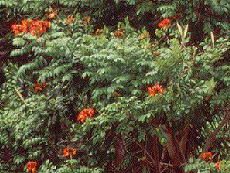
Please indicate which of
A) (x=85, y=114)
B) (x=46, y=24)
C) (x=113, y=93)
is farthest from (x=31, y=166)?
(x=46, y=24)

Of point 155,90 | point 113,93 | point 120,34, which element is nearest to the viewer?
point 155,90

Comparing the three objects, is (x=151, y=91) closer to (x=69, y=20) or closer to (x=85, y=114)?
(x=85, y=114)

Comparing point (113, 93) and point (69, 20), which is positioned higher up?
point (69, 20)

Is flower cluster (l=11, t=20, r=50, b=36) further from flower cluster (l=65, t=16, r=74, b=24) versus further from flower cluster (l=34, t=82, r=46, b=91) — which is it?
flower cluster (l=34, t=82, r=46, b=91)

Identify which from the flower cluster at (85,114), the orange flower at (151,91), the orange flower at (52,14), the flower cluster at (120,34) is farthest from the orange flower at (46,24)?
the orange flower at (151,91)

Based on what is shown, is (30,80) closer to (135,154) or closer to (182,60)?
(135,154)

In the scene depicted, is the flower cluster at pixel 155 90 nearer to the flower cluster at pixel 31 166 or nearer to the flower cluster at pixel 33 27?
the flower cluster at pixel 33 27

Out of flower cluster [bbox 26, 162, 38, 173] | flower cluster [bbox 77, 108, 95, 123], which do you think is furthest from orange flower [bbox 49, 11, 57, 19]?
flower cluster [bbox 26, 162, 38, 173]

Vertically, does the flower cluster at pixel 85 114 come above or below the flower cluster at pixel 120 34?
below

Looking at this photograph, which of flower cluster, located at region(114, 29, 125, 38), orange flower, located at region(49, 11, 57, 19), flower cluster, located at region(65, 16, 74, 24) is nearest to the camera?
flower cluster, located at region(114, 29, 125, 38)

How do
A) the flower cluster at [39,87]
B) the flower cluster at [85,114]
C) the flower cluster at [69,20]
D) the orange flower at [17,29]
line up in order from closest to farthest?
the flower cluster at [85,114] < the orange flower at [17,29] < the flower cluster at [69,20] < the flower cluster at [39,87]

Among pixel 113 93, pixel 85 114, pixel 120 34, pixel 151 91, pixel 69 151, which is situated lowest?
pixel 69 151

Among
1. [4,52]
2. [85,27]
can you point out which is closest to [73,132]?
[85,27]

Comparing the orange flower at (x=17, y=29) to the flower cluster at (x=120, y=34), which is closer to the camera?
the flower cluster at (x=120, y=34)
